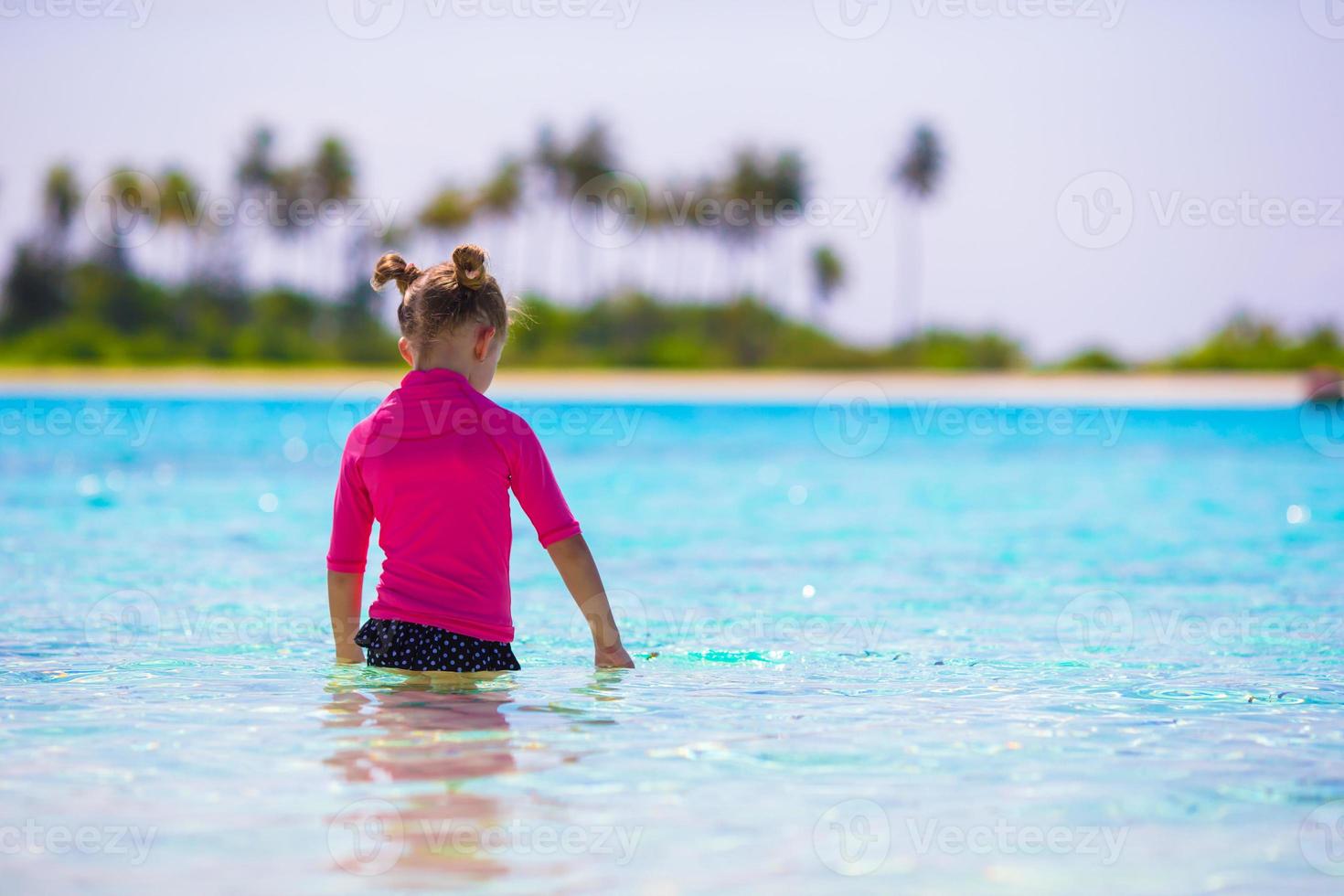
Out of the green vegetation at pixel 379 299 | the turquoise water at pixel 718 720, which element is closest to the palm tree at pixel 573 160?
the green vegetation at pixel 379 299

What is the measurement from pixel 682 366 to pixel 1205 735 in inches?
2802

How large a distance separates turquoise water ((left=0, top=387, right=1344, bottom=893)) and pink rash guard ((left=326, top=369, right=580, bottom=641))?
0.10 metres

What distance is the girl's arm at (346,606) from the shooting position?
161 inches

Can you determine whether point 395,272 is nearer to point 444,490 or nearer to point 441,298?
point 441,298

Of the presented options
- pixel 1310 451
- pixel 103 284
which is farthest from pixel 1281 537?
pixel 103 284

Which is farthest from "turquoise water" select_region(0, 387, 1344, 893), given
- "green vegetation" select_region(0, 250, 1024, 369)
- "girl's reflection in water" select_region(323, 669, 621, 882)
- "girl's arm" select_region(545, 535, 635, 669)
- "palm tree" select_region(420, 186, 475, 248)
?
→ "palm tree" select_region(420, 186, 475, 248)

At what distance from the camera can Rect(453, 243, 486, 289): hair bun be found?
3830 mm

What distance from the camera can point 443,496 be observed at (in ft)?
13.0

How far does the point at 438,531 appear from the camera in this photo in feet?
13.0

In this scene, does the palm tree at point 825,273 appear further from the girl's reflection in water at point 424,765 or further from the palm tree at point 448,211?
the girl's reflection in water at point 424,765

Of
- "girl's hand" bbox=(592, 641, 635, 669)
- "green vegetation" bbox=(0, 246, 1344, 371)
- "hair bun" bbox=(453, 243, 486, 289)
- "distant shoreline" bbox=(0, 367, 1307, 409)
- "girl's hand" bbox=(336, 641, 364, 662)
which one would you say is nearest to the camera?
"hair bun" bbox=(453, 243, 486, 289)

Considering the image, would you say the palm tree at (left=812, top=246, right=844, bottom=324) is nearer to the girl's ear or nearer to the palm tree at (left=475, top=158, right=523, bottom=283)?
the palm tree at (left=475, top=158, right=523, bottom=283)

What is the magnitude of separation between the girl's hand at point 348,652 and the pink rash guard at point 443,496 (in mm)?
381

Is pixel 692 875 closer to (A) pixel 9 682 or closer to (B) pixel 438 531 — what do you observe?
(B) pixel 438 531
